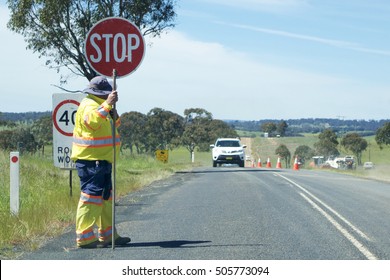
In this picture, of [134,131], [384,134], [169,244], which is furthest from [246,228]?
[384,134]

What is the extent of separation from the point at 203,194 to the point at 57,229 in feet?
20.3

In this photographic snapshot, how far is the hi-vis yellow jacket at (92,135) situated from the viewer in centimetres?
750

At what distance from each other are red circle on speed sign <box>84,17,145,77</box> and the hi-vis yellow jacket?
660mm

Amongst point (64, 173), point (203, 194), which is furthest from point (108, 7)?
point (203, 194)

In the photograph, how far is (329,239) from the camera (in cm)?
840

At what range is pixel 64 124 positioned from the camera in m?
11.7

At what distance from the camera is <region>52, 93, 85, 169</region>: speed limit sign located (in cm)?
1160

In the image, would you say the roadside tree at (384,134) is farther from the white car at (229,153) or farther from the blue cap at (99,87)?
the blue cap at (99,87)

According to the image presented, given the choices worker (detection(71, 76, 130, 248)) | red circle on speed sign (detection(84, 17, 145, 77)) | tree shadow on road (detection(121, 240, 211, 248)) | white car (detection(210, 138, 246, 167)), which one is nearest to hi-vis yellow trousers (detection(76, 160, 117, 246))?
worker (detection(71, 76, 130, 248))

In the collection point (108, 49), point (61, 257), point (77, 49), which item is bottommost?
point (61, 257)

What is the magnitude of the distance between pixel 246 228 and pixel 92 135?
2851mm

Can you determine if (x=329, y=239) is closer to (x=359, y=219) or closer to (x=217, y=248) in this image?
(x=217, y=248)

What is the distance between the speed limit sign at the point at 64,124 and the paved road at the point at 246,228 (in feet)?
4.52

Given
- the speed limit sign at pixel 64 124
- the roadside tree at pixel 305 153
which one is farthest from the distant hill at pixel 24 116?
the roadside tree at pixel 305 153
